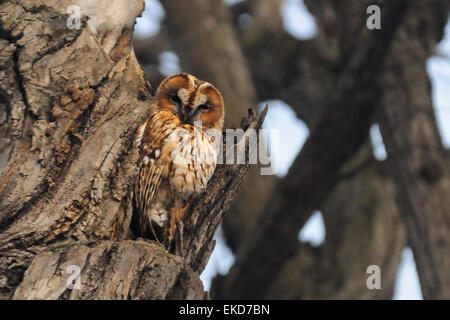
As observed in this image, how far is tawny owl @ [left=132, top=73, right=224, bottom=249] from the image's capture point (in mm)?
3354

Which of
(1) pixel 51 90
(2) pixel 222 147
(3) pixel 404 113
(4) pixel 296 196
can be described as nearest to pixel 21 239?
(1) pixel 51 90

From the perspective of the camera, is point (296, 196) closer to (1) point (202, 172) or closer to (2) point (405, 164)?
(2) point (405, 164)

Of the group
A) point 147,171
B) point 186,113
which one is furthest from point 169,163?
point 186,113

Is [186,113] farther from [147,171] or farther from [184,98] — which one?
[147,171]

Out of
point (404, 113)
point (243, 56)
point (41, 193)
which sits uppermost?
point (243, 56)

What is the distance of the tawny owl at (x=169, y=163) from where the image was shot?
3.35 metres

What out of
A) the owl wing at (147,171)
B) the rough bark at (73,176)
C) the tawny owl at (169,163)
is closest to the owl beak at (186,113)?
the tawny owl at (169,163)

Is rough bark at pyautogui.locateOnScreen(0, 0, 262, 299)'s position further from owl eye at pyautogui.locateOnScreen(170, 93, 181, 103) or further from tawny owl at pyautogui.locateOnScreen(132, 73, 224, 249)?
owl eye at pyautogui.locateOnScreen(170, 93, 181, 103)

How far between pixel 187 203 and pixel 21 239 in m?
0.91

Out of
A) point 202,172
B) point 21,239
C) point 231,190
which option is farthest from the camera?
point 202,172

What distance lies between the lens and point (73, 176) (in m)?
2.91

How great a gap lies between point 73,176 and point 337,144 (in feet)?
10.3

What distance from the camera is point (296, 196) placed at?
5793 millimetres

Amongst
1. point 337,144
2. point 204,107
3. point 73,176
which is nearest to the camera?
point 73,176
